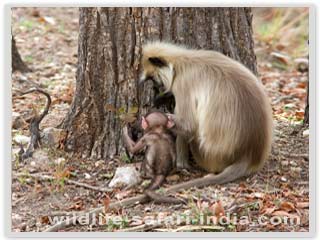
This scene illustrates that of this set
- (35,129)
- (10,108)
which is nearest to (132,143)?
(35,129)

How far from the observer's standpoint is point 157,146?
20.6 feet

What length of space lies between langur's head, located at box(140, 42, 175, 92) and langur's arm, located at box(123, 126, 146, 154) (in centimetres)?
44

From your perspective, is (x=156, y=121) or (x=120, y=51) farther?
(x=120, y=51)

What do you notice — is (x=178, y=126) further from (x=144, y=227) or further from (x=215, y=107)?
(x=144, y=227)

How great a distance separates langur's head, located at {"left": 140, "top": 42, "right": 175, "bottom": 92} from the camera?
20.6ft

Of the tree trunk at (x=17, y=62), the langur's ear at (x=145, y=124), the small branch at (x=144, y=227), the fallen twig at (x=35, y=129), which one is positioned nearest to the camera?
the small branch at (x=144, y=227)

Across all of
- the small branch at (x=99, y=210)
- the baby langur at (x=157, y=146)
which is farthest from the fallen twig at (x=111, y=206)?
the baby langur at (x=157, y=146)

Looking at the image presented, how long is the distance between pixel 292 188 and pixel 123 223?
4.51 ft

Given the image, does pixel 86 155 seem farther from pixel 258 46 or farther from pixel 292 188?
pixel 258 46

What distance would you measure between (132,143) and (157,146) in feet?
0.75

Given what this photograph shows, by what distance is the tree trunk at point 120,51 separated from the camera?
638 cm

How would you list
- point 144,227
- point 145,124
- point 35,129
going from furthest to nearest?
1. point 35,129
2. point 145,124
3. point 144,227

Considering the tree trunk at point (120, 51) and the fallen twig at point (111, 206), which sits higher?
the tree trunk at point (120, 51)

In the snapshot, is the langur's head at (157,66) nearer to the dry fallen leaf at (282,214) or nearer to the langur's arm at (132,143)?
the langur's arm at (132,143)
